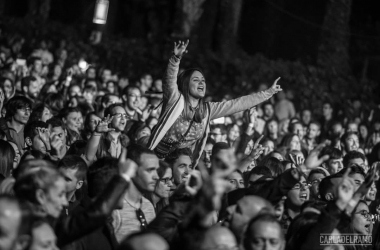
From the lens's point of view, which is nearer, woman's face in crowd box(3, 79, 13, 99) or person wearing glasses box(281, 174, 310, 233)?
person wearing glasses box(281, 174, 310, 233)

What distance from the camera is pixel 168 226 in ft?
18.2

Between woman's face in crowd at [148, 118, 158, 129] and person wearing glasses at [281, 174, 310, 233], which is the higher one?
woman's face in crowd at [148, 118, 158, 129]

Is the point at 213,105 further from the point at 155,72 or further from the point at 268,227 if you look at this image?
the point at 155,72

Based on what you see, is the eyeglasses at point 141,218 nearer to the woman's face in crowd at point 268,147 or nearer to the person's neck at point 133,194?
the person's neck at point 133,194

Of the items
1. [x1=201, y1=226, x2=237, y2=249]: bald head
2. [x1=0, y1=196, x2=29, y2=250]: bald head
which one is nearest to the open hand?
[x1=201, y1=226, x2=237, y2=249]: bald head

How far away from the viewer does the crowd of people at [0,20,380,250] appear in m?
5.07

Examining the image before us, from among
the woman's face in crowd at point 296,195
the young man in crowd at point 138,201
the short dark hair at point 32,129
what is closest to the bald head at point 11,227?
the young man in crowd at point 138,201

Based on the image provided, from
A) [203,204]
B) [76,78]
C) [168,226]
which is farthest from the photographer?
[76,78]

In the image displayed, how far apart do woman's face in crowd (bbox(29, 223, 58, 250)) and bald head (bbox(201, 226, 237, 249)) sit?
0.85 metres

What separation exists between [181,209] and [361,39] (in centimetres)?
1653

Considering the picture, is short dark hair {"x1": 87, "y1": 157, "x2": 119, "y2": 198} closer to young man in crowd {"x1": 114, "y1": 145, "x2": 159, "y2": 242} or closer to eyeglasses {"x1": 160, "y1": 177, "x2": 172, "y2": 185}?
young man in crowd {"x1": 114, "y1": 145, "x2": 159, "y2": 242}

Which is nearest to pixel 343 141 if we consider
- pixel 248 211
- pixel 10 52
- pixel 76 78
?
pixel 76 78

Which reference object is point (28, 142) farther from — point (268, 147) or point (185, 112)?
point (268, 147)

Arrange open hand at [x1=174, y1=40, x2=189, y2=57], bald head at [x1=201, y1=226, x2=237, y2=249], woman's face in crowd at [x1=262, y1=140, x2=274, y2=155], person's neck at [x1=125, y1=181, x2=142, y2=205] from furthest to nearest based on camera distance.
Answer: woman's face in crowd at [x1=262, y1=140, x2=274, y2=155] < open hand at [x1=174, y1=40, x2=189, y2=57] < person's neck at [x1=125, y1=181, x2=142, y2=205] < bald head at [x1=201, y1=226, x2=237, y2=249]
